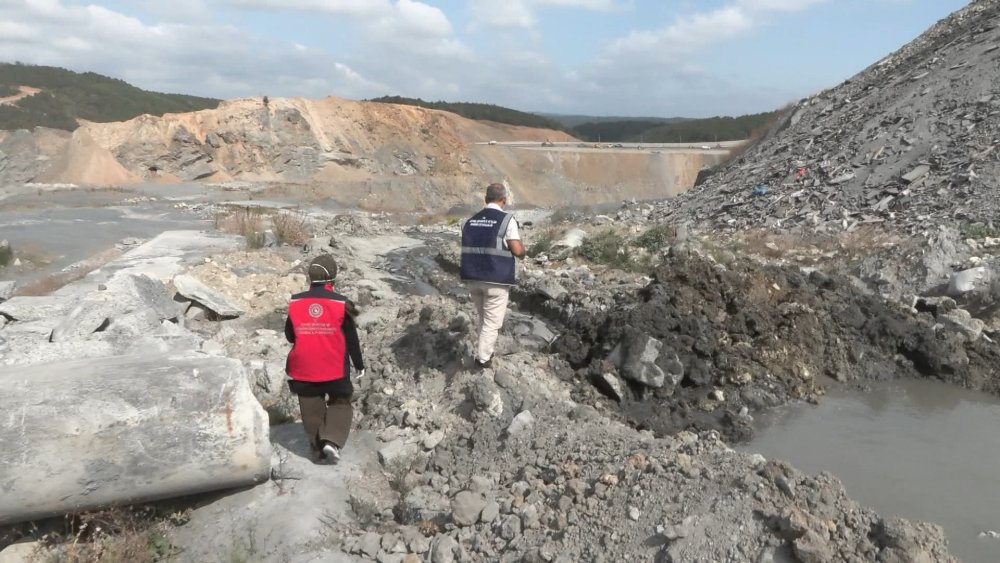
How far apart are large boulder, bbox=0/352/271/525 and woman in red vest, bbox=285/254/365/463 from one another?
506 millimetres

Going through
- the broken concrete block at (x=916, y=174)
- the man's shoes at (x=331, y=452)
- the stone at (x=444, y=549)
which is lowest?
the stone at (x=444, y=549)

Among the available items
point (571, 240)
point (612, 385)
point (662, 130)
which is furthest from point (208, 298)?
point (662, 130)

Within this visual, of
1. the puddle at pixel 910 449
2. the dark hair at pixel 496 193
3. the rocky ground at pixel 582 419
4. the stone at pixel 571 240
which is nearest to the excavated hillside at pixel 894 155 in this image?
the stone at pixel 571 240

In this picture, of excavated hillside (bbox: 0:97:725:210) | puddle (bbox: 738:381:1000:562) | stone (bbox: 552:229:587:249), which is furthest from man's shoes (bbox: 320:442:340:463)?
excavated hillside (bbox: 0:97:725:210)

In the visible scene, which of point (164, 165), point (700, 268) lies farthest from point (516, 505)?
point (164, 165)

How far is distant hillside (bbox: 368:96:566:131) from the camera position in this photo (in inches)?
2307

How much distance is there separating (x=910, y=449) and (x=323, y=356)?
429 cm

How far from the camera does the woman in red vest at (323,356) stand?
13.1 feet

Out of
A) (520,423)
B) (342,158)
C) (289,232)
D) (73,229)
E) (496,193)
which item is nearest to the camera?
(520,423)

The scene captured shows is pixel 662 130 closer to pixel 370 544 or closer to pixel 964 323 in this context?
pixel 964 323

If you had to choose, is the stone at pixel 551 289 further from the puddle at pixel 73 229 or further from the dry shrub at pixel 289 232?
the puddle at pixel 73 229

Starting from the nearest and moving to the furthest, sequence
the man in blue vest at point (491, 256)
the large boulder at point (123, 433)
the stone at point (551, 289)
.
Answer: the large boulder at point (123, 433), the man in blue vest at point (491, 256), the stone at point (551, 289)

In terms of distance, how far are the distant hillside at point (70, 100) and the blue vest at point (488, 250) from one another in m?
41.1

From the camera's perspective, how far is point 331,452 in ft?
13.3
